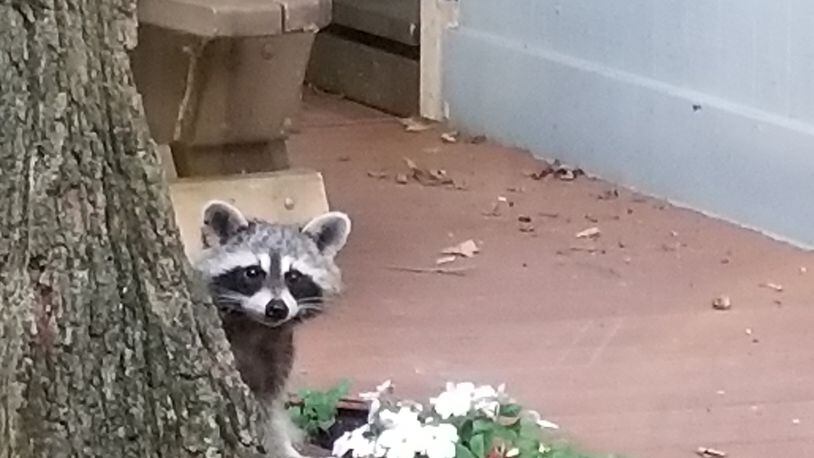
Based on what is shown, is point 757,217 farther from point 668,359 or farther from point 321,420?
point 321,420

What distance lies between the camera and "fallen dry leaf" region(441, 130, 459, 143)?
5501 mm

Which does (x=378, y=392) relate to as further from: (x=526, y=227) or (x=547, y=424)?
(x=526, y=227)

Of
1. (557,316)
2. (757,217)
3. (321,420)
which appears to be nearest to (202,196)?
(557,316)

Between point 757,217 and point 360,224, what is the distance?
1.00 m

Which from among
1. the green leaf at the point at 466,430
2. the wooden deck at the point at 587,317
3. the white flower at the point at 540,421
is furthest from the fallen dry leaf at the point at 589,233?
the green leaf at the point at 466,430

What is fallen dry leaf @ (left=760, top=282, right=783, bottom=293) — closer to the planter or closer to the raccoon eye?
the planter

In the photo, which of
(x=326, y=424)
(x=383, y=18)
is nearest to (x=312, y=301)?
(x=326, y=424)

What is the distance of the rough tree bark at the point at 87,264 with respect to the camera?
1766 mm

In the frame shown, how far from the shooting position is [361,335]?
365 centimetres

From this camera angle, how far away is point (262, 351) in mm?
2711

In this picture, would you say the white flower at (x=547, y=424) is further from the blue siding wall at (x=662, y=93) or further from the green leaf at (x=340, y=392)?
the blue siding wall at (x=662, y=93)

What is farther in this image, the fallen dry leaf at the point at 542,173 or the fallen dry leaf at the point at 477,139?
the fallen dry leaf at the point at 477,139

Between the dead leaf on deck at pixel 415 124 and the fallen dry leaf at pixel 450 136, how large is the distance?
100 millimetres

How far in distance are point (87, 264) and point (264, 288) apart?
0.88 m
